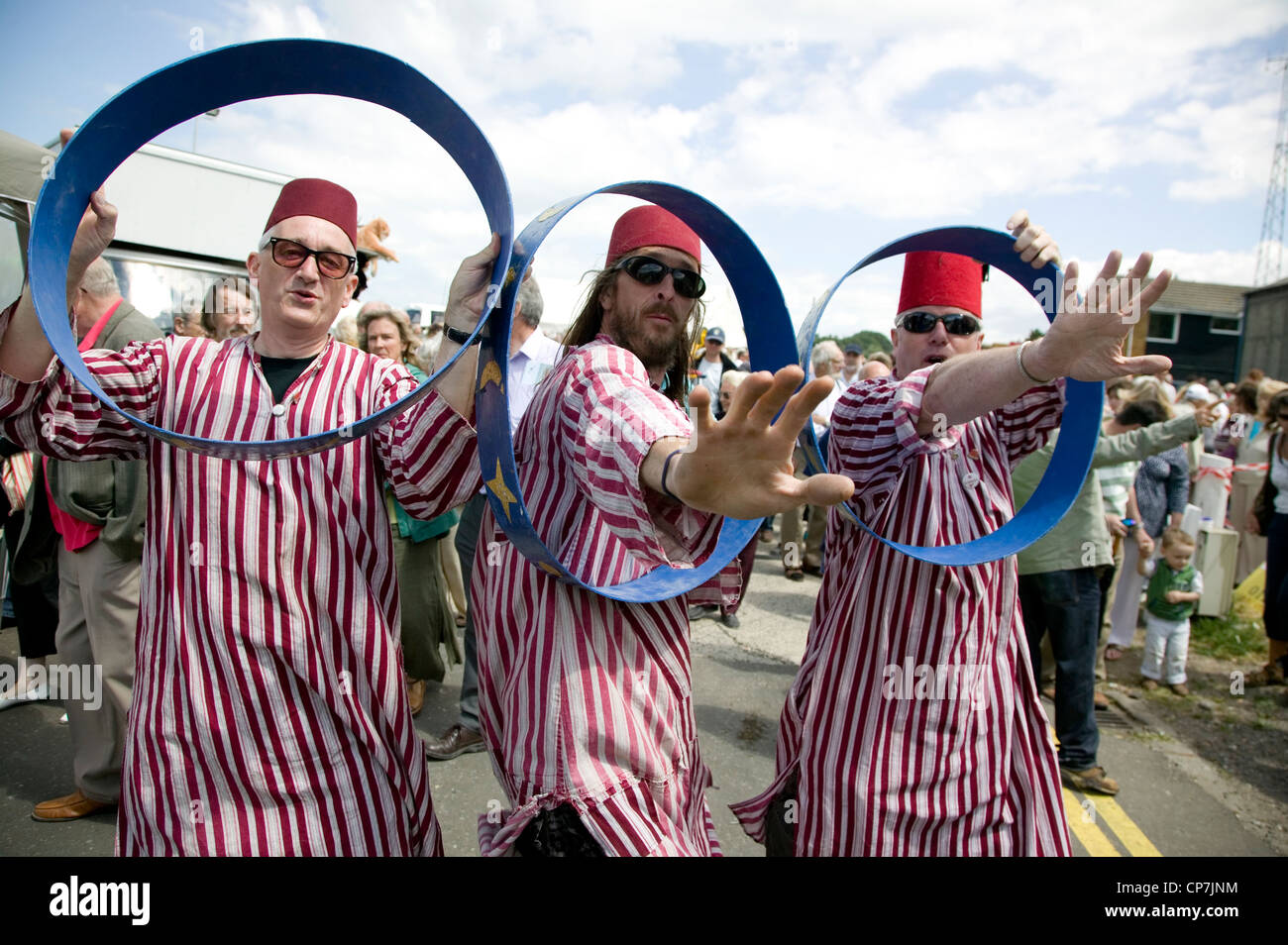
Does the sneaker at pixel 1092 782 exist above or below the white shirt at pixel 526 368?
below

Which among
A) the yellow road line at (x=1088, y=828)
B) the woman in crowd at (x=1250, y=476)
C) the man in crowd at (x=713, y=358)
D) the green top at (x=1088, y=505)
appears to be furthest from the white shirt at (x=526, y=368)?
the woman in crowd at (x=1250, y=476)

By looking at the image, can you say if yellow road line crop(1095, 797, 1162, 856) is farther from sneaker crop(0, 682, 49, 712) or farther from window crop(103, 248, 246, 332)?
window crop(103, 248, 246, 332)

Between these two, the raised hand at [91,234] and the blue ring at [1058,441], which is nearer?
the raised hand at [91,234]

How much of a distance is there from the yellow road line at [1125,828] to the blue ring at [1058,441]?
2.03 m

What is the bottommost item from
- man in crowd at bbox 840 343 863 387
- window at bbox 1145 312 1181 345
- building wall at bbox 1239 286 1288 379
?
man in crowd at bbox 840 343 863 387

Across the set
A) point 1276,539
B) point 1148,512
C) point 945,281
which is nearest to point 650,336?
point 945,281

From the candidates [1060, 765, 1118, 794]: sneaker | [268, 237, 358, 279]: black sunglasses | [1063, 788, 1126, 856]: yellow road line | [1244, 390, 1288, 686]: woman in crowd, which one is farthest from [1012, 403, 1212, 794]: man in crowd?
[268, 237, 358, 279]: black sunglasses

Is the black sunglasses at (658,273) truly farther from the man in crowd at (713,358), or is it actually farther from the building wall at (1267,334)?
the building wall at (1267,334)

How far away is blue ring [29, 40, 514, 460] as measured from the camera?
1.39 meters

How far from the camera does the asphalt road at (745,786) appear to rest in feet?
10.6

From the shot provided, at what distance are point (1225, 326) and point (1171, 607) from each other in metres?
36.5

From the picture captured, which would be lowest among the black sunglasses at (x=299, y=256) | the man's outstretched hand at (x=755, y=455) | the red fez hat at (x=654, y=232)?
the man's outstretched hand at (x=755, y=455)

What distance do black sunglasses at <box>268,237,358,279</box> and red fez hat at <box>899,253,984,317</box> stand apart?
158cm

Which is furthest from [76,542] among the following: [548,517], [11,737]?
[548,517]
